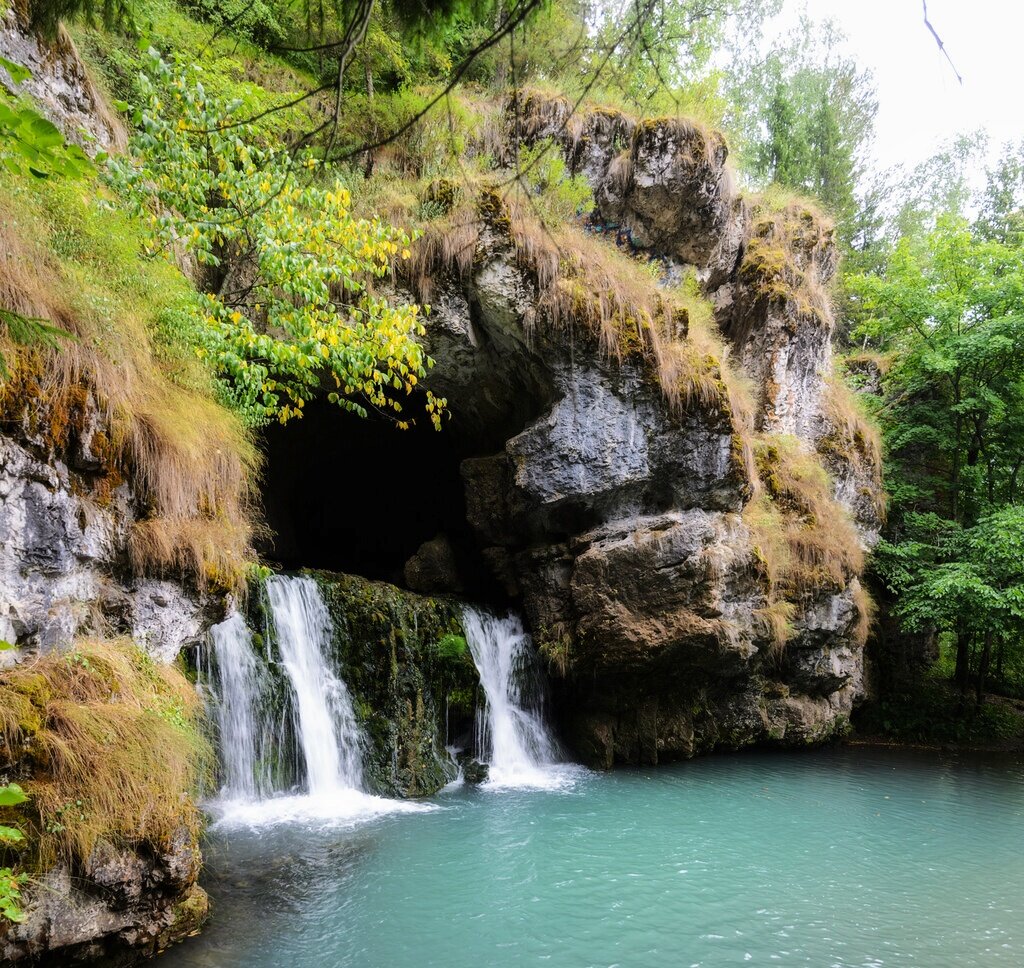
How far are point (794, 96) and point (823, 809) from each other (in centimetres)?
2131

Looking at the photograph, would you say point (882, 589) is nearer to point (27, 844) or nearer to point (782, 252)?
point (782, 252)

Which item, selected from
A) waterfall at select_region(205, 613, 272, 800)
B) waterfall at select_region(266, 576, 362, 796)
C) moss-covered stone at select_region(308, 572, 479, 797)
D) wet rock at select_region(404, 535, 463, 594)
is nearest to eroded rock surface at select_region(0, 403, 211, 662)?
waterfall at select_region(205, 613, 272, 800)

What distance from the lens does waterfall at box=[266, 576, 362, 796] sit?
751 centimetres

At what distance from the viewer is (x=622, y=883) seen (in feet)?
18.5

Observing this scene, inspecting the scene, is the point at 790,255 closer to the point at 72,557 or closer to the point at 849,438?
the point at 849,438

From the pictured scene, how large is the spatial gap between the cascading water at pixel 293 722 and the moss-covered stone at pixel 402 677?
220mm

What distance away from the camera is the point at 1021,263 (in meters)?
12.0

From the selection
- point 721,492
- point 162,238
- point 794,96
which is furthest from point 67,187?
point 794,96

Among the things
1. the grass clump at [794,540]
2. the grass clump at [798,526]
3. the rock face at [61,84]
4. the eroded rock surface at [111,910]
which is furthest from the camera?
the grass clump at [798,526]

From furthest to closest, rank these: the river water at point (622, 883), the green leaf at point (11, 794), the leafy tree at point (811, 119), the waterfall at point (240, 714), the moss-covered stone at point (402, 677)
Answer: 1. the leafy tree at point (811, 119)
2. the moss-covered stone at point (402, 677)
3. the waterfall at point (240, 714)
4. the river water at point (622, 883)
5. the green leaf at point (11, 794)

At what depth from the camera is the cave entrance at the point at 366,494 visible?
12.5 meters

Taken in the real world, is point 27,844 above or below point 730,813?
above

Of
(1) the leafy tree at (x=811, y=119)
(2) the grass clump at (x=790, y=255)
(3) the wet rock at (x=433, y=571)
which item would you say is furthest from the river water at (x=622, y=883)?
(1) the leafy tree at (x=811, y=119)

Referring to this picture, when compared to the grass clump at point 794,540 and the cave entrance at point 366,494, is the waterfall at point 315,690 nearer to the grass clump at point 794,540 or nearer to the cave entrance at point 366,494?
the cave entrance at point 366,494
